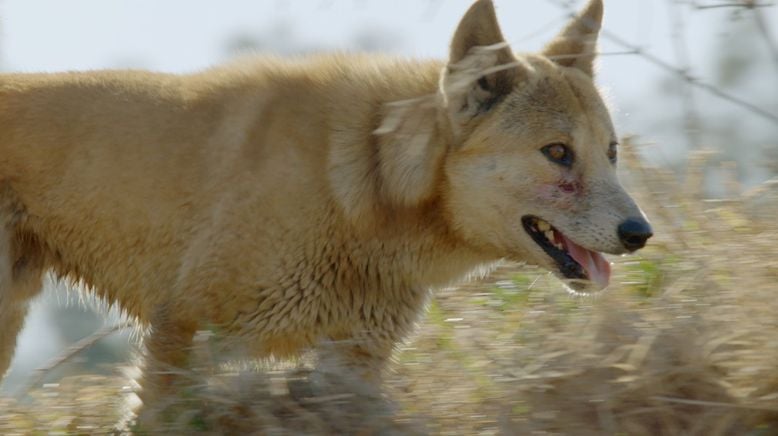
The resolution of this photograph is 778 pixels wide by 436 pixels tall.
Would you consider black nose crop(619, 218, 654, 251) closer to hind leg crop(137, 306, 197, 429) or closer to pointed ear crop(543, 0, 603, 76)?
pointed ear crop(543, 0, 603, 76)

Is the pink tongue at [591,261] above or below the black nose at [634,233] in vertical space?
below

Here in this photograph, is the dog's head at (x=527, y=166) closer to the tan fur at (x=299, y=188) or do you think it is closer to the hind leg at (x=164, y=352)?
the tan fur at (x=299, y=188)

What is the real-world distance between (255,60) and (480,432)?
7.12 ft

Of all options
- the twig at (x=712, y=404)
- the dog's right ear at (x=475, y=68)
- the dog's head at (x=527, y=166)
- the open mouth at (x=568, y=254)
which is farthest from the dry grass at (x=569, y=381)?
the dog's right ear at (x=475, y=68)

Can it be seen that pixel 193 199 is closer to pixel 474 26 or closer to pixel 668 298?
pixel 474 26

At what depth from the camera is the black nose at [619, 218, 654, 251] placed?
5574 millimetres

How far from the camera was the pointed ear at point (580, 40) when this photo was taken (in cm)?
630

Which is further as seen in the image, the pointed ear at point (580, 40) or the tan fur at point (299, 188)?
the pointed ear at point (580, 40)

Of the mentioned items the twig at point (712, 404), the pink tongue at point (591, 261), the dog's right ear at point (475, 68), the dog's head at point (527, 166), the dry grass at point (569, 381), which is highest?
the dog's right ear at point (475, 68)

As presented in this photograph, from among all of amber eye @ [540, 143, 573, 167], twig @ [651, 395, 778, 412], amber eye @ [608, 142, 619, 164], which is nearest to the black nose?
amber eye @ [540, 143, 573, 167]

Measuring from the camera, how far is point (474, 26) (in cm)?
571

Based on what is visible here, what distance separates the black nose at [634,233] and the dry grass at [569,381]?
0.63 ft

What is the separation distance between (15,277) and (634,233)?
104 inches

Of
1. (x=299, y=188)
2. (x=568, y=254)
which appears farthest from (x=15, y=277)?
(x=568, y=254)
